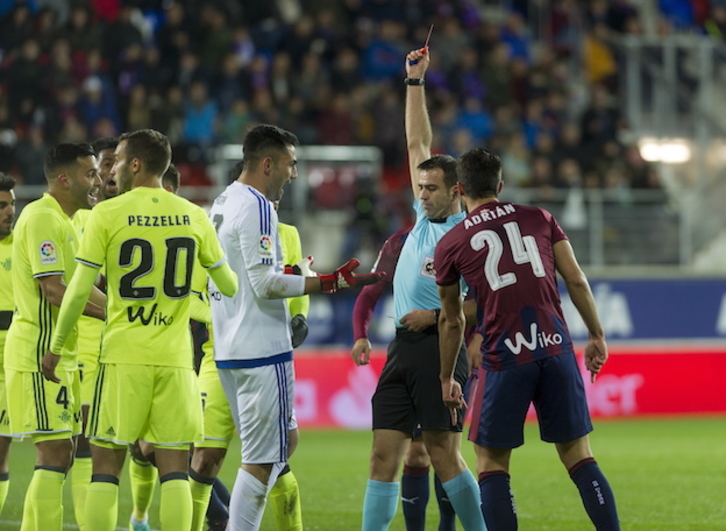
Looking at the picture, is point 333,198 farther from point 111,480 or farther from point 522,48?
point 111,480

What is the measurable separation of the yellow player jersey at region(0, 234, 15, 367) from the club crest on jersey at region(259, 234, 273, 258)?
2.03 metres

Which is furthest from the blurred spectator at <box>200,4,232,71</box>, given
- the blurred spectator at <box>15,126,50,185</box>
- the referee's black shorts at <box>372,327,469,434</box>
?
the referee's black shorts at <box>372,327,469,434</box>

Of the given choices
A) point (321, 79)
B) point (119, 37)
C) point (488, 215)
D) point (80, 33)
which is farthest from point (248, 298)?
point (321, 79)

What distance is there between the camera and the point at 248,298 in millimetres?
6453

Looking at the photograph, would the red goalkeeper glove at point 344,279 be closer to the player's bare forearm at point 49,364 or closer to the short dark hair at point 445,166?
the short dark hair at point 445,166

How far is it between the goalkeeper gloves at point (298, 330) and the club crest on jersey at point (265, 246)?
109 centimetres

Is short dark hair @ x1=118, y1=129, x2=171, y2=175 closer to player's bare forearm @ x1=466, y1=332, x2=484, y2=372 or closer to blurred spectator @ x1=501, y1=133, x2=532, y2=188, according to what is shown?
player's bare forearm @ x1=466, y1=332, x2=484, y2=372

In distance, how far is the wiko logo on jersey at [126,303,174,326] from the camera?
615 cm

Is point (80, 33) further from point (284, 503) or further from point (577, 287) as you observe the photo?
point (577, 287)

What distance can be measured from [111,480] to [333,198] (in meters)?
11.3

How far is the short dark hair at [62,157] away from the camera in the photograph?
22.9ft

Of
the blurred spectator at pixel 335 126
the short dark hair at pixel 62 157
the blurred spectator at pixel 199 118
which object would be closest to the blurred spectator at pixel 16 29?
the blurred spectator at pixel 199 118

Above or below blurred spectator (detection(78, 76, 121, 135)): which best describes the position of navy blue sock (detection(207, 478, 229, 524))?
below

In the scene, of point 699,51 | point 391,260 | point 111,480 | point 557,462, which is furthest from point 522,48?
point 111,480
